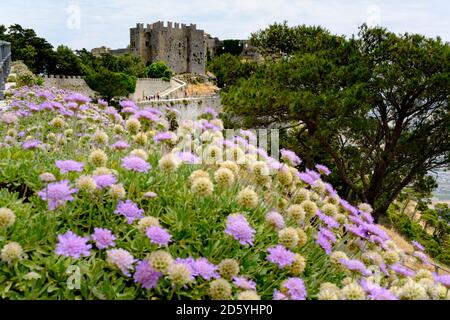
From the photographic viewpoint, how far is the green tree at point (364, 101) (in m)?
15.8

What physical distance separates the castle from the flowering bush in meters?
77.9

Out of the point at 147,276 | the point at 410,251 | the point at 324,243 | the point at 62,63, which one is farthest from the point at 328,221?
the point at 62,63

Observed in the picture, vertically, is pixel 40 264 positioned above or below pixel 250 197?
below

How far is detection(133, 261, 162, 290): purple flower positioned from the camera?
2.27 m

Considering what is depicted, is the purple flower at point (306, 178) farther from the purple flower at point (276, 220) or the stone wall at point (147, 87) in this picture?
the stone wall at point (147, 87)

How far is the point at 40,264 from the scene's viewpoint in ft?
7.96

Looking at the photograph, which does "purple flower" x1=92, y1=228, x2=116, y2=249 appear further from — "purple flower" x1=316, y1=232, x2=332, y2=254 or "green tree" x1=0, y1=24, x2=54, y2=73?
"green tree" x1=0, y1=24, x2=54, y2=73

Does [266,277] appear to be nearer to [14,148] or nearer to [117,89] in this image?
[14,148]

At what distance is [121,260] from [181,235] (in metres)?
0.55

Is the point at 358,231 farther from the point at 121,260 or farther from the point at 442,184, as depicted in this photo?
the point at 442,184

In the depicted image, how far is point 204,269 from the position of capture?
7.80ft

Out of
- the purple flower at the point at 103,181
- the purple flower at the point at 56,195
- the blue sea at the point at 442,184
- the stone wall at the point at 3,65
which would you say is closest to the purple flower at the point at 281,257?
the purple flower at the point at 103,181

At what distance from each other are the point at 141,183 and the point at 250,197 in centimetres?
78
